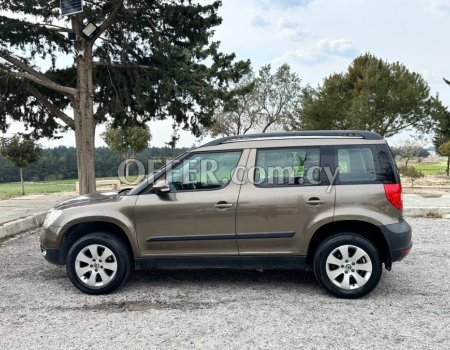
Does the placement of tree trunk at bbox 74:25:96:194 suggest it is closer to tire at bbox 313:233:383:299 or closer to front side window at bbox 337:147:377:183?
front side window at bbox 337:147:377:183

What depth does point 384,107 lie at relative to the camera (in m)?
28.9

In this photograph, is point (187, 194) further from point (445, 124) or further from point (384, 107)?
point (445, 124)

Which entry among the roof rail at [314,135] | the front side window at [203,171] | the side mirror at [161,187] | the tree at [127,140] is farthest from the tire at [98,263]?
the tree at [127,140]

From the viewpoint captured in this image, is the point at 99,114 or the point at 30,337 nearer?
the point at 30,337

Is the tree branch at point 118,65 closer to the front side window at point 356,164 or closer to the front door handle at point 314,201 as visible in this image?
the front side window at point 356,164

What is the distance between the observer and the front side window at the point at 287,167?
428 cm

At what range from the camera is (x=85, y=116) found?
11023 mm

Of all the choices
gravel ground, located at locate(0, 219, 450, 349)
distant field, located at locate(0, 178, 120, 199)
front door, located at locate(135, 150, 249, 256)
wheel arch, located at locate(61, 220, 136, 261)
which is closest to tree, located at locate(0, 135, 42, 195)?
distant field, located at locate(0, 178, 120, 199)

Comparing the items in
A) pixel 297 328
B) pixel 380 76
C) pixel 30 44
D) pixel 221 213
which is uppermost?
pixel 380 76

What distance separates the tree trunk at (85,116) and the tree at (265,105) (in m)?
20.0

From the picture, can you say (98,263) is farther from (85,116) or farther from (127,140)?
(127,140)

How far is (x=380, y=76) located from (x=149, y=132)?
18724 mm

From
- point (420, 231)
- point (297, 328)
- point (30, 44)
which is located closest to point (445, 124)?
point (420, 231)

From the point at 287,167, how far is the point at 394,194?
1.18 metres
